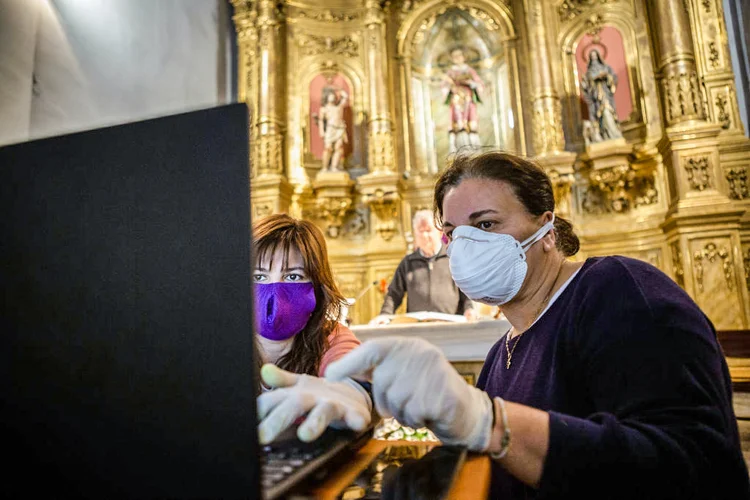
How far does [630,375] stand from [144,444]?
73cm

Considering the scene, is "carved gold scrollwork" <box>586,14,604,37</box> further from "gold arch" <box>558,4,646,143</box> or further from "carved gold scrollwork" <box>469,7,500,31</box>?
"carved gold scrollwork" <box>469,7,500,31</box>

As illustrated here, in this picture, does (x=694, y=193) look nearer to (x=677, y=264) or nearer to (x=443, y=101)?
(x=677, y=264)

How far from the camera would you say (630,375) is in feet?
2.61

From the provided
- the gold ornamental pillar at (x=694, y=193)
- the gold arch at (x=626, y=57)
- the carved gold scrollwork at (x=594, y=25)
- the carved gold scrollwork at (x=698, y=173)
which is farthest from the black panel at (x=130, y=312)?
the carved gold scrollwork at (x=594, y=25)

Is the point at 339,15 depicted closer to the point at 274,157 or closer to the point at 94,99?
the point at 274,157

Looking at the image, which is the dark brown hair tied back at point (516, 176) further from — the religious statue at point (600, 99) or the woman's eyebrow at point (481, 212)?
the religious statue at point (600, 99)

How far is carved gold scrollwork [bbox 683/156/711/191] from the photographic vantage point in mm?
5316

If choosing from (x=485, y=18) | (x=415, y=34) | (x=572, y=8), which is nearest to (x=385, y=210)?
(x=415, y=34)

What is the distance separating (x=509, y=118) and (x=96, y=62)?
5.18m

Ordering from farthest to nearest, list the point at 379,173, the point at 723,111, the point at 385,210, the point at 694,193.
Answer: the point at 385,210
the point at 379,173
the point at 723,111
the point at 694,193

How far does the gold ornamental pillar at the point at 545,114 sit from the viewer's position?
19.6ft

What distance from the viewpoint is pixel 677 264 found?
212 inches

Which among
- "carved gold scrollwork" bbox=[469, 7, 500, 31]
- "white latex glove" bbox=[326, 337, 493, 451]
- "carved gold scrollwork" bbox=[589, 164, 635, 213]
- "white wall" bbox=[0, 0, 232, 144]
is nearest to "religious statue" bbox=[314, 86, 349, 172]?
"white wall" bbox=[0, 0, 232, 144]

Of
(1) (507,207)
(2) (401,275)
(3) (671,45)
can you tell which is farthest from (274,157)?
(1) (507,207)
